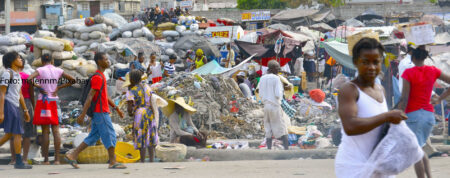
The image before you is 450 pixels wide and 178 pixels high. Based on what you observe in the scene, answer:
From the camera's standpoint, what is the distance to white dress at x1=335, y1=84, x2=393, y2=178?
133 inches

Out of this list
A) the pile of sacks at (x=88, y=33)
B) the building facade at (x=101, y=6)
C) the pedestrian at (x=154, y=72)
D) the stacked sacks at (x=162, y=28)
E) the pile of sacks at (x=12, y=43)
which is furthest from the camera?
the building facade at (x=101, y=6)

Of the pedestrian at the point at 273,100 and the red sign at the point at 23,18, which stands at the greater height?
the pedestrian at the point at 273,100

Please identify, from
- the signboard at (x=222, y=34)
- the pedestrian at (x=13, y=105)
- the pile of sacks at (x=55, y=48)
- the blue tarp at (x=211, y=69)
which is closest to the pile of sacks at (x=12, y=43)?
the pile of sacks at (x=55, y=48)

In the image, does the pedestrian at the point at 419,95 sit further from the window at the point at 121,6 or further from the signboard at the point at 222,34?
the window at the point at 121,6

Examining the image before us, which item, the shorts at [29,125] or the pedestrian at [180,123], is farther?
the pedestrian at [180,123]

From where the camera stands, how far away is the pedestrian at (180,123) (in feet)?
30.6

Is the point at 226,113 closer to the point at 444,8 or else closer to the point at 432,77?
the point at 432,77

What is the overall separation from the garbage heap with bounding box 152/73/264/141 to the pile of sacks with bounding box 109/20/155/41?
37.8 feet

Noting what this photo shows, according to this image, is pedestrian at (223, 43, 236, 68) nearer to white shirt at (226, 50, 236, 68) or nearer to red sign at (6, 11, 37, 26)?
white shirt at (226, 50, 236, 68)

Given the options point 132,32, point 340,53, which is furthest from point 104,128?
point 132,32

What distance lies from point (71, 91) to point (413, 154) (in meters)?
13.9

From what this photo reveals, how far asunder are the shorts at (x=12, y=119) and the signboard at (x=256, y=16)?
110 feet

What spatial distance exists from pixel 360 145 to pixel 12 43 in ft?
Answer: 67.9

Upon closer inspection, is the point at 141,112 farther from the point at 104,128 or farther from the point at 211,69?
the point at 211,69
